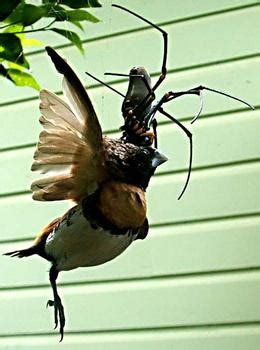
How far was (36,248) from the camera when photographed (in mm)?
647

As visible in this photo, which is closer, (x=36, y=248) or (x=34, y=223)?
(x=36, y=248)

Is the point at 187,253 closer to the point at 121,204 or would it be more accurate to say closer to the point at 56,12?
the point at 56,12

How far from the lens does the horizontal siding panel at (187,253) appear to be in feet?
4.56

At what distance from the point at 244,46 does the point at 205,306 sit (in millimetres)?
574

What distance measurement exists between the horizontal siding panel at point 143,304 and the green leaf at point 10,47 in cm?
76

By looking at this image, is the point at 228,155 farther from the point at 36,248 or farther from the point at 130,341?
the point at 36,248

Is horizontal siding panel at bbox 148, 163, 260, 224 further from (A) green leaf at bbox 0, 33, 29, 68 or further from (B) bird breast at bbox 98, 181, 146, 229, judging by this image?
(B) bird breast at bbox 98, 181, 146, 229

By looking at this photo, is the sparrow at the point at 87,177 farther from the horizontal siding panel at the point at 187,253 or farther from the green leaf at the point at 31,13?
the horizontal siding panel at the point at 187,253

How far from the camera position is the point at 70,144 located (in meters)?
0.57

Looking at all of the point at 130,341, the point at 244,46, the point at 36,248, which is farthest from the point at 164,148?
the point at 36,248

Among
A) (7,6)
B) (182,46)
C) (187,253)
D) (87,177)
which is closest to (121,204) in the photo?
(87,177)

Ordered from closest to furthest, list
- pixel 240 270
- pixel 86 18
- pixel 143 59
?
pixel 86 18
pixel 240 270
pixel 143 59

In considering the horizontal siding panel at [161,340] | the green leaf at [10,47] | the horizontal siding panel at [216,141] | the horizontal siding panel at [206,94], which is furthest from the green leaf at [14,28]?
the horizontal siding panel at [161,340]

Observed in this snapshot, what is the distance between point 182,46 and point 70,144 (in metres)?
1.00
